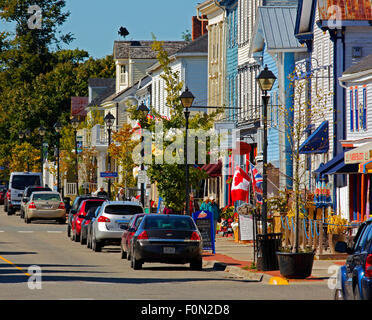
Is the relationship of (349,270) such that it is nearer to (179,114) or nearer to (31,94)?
(179,114)

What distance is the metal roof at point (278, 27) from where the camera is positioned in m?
42.0

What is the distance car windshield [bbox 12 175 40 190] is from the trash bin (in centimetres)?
4185

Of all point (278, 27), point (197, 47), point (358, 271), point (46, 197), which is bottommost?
point (358, 271)

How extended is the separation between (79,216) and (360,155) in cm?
1369

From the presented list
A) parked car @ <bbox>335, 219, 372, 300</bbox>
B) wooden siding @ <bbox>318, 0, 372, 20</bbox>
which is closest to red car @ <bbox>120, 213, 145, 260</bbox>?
wooden siding @ <bbox>318, 0, 372, 20</bbox>

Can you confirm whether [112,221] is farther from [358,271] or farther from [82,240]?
[358,271]

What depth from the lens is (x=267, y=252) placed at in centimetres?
2436

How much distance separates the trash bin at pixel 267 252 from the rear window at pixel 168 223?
263cm

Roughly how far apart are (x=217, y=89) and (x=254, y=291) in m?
36.5

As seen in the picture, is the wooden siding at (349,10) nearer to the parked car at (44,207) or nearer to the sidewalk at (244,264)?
the sidewalk at (244,264)

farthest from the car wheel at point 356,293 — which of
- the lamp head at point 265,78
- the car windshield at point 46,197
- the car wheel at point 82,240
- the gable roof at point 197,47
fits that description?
the gable roof at point 197,47

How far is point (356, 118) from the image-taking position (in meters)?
35.0

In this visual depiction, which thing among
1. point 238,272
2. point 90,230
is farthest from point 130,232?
point 90,230

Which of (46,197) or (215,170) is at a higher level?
(215,170)
